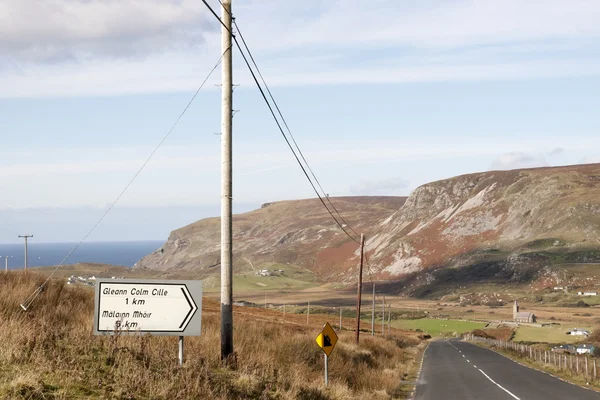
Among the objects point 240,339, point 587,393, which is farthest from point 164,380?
point 587,393

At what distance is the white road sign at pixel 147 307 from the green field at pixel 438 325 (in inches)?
4335

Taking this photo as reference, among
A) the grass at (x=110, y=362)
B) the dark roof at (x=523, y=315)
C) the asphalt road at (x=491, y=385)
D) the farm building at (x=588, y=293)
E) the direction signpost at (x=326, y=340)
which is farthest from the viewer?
the farm building at (x=588, y=293)

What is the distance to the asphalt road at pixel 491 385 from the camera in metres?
27.2

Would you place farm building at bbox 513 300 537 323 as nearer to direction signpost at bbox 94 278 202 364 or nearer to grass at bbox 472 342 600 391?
grass at bbox 472 342 600 391

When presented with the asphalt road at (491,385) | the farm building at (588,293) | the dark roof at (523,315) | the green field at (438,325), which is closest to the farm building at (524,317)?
the dark roof at (523,315)

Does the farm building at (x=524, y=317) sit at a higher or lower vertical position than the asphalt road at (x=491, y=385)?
lower

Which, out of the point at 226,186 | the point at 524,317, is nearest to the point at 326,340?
the point at 226,186

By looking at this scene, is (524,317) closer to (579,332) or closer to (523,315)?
(523,315)

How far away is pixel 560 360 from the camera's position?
4625cm

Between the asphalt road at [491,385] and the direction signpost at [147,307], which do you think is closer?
the direction signpost at [147,307]

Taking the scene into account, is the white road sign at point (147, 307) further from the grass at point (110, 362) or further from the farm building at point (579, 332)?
the farm building at point (579, 332)

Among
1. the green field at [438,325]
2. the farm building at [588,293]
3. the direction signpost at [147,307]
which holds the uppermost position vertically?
the direction signpost at [147,307]

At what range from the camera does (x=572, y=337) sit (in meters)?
95.4

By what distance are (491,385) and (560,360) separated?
1643cm
